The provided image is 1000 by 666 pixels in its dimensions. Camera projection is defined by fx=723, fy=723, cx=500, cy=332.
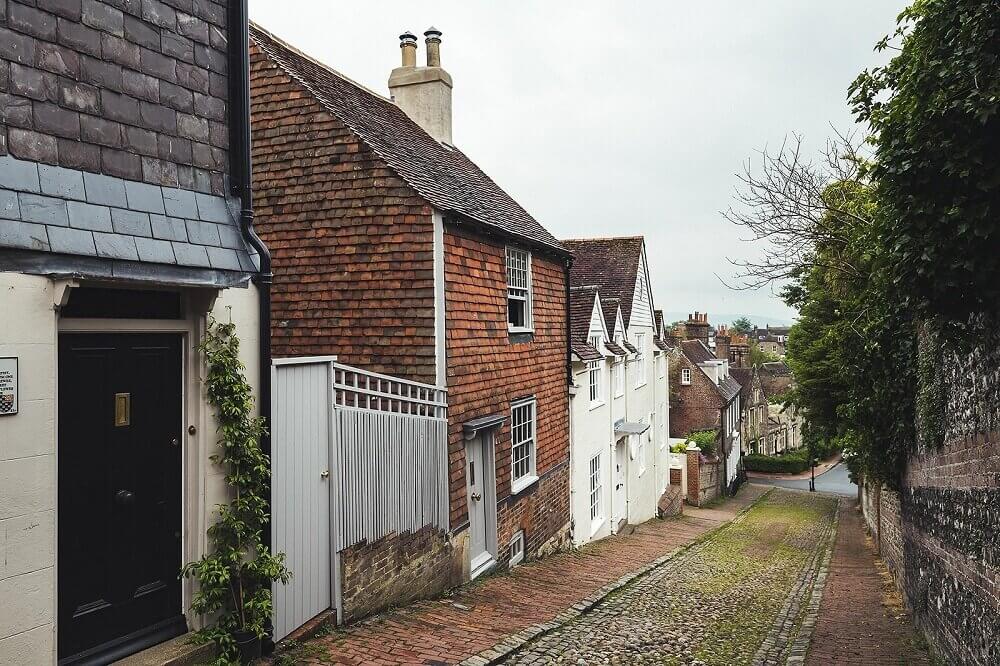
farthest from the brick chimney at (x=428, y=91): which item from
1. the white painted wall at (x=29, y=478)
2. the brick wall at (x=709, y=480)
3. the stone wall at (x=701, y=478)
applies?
the brick wall at (x=709, y=480)

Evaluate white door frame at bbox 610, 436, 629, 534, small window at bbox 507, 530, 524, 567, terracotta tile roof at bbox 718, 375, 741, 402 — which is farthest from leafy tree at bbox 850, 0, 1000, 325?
terracotta tile roof at bbox 718, 375, 741, 402

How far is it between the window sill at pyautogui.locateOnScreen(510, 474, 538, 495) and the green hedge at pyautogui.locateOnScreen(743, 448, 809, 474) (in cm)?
5014

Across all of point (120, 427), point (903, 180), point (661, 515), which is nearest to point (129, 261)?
point (120, 427)

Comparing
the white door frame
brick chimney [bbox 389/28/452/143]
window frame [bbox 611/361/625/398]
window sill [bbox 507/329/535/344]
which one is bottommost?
the white door frame

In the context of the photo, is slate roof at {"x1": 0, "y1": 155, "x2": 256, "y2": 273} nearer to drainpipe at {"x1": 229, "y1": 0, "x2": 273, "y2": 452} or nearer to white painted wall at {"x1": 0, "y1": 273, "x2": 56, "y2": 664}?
drainpipe at {"x1": 229, "y1": 0, "x2": 273, "y2": 452}

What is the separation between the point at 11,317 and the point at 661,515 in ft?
90.2

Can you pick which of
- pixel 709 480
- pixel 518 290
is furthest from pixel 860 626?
pixel 709 480

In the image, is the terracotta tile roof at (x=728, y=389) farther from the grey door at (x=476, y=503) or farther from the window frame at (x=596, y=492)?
the grey door at (x=476, y=503)

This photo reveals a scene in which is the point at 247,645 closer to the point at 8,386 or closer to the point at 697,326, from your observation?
the point at 8,386

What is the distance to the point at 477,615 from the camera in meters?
9.24

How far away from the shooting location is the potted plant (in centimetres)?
616

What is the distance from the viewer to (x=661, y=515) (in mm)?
29375

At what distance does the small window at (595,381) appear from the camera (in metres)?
19.7

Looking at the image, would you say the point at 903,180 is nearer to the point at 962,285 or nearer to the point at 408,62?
the point at 962,285
